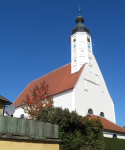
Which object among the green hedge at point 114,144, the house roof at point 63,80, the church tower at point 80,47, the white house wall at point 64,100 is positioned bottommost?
the green hedge at point 114,144

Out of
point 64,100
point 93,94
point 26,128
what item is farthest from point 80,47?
point 26,128

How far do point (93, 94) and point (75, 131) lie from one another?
1257 centimetres

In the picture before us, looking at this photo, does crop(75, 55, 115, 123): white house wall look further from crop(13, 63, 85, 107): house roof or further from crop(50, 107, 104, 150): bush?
crop(50, 107, 104, 150): bush

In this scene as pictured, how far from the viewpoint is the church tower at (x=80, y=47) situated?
1024 inches

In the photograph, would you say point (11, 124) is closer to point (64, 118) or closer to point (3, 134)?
point (3, 134)

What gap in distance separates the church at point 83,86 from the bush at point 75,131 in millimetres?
6253

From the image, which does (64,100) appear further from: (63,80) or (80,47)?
(80,47)

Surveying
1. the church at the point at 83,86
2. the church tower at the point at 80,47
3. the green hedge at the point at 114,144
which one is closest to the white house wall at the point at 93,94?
the church at the point at 83,86

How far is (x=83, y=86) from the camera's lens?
23.3 m

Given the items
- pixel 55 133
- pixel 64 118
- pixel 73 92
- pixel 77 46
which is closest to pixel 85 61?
pixel 77 46

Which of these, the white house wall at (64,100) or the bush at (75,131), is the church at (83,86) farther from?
the bush at (75,131)

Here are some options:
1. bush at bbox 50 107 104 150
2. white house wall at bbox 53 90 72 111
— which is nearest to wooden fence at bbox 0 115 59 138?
bush at bbox 50 107 104 150

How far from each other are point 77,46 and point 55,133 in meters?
19.2

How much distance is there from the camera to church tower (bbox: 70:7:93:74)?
26.0 metres
